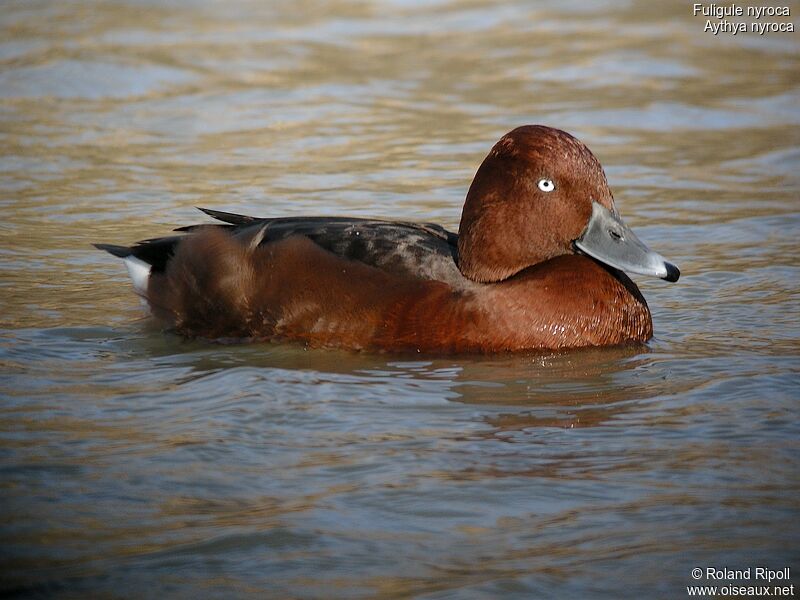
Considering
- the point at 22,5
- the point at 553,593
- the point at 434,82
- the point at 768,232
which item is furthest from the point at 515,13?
the point at 553,593

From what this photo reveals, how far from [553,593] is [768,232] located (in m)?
4.66

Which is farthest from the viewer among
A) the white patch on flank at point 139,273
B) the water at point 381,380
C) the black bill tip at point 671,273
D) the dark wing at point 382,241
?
the white patch on flank at point 139,273

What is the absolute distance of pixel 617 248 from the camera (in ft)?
18.9

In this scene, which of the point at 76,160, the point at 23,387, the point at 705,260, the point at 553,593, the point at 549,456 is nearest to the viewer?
the point at 553,593

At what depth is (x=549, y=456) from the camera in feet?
15.0

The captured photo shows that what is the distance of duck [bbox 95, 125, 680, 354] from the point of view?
5.70 meters

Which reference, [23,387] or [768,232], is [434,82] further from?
[23,387]

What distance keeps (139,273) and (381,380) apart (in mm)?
1754

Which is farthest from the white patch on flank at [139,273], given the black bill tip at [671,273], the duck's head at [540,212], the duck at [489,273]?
the black bill tip at [671,273]

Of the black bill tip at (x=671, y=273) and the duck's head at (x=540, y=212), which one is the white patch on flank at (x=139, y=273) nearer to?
the duck's head at (x=540, y=212)

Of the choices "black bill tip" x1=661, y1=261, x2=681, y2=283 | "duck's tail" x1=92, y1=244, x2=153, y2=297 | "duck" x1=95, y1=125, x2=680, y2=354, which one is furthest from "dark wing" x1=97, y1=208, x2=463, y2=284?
"black bill tip" x1=661, y1=261, x2=681, y2=283

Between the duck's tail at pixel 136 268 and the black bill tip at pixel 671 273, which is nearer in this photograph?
the black bill tip at pixel 671 273

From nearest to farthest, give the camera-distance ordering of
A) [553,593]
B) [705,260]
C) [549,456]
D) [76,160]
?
[553,593]
[549,456]
[705,260]
[76,160]

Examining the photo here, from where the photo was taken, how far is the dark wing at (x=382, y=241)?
18.9 ft
